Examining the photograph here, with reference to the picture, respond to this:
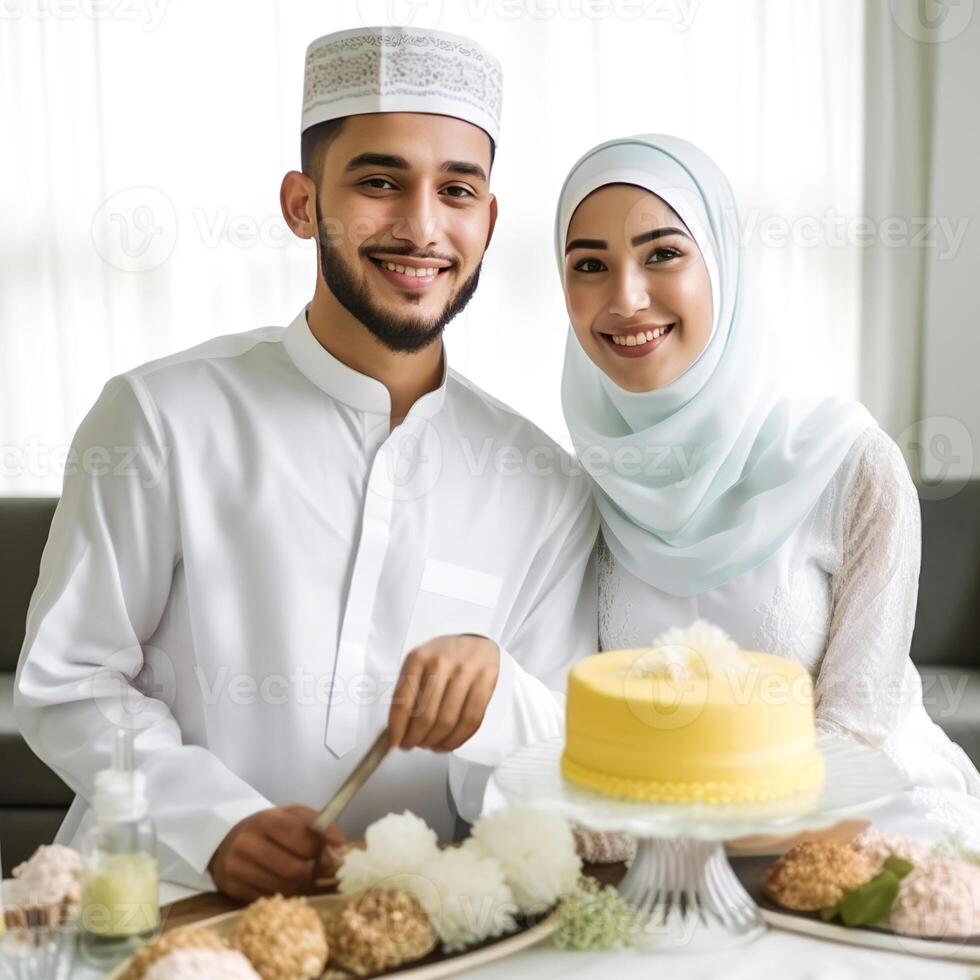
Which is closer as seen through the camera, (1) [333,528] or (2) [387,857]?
(2) [387,857]

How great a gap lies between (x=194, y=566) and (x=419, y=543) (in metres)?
0.33

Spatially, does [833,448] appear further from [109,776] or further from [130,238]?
[130,238]

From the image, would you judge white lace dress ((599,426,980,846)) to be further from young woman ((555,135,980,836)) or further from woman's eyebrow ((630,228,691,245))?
woman's eyebrow ((630,228,691,245))

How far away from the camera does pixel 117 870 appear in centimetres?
108

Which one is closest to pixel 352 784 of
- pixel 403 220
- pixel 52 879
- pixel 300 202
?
pixel 52 879

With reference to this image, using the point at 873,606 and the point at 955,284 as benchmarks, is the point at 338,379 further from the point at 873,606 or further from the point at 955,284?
the point at 955,284

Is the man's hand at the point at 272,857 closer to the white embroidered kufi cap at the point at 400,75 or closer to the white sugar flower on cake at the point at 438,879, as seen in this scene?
the white sugar flower on cake at the point at 438,879

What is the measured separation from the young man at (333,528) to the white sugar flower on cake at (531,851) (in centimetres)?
35

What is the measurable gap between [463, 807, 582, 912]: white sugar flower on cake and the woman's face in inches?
34.0

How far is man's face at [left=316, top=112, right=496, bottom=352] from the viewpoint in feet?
5.99

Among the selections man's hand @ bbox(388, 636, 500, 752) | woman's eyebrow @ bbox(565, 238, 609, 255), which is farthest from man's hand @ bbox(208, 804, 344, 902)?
woman's eyebrow @ bbox(565, 238, 609, 255)

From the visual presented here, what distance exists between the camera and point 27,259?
13.3ft

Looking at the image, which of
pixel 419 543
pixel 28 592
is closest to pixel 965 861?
pixel 419 543

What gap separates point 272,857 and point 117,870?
0.86 feet
